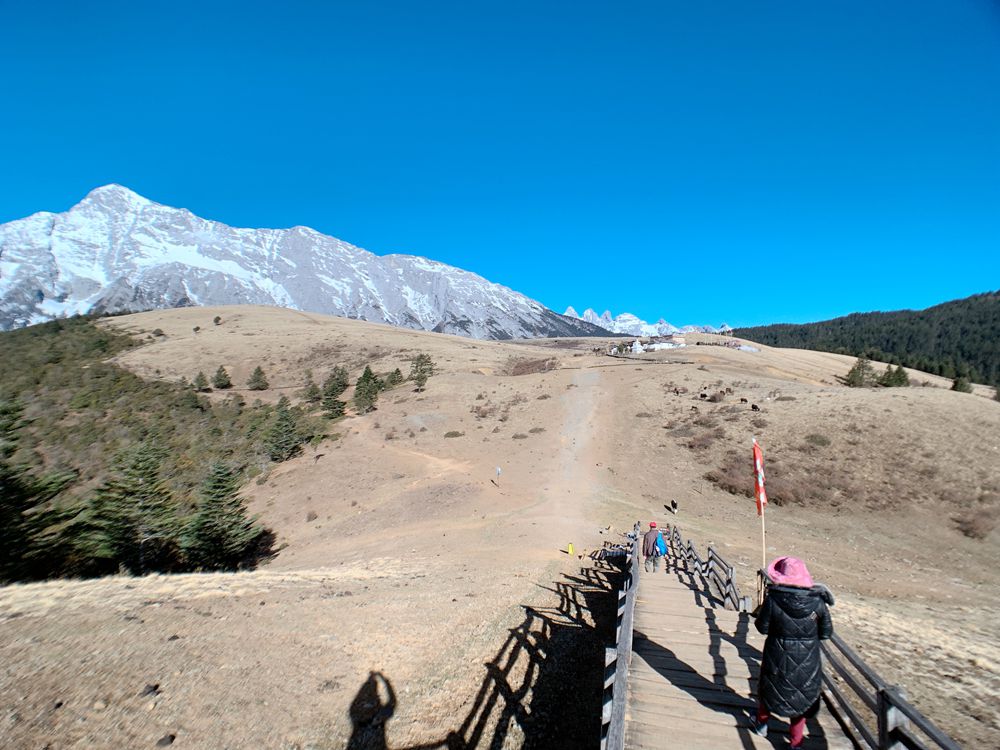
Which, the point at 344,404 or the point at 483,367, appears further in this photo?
the point at 483,367

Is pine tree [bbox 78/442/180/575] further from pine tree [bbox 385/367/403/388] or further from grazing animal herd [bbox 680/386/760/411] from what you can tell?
grazing animal herd [bbox 680/386/760/411]

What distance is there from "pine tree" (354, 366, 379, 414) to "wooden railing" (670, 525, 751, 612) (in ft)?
113

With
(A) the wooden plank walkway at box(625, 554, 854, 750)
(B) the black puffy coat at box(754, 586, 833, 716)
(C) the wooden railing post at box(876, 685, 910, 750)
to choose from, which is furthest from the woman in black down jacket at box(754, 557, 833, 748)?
(A) the wooden plank walkway at box(625, 554, 854, 750)

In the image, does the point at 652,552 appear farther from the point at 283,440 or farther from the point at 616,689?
the point at 283,440

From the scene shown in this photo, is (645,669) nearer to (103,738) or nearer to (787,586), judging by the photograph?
(787,586)

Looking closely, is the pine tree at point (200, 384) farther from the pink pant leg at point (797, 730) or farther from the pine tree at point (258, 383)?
the pink pant leg at point (797, 730)

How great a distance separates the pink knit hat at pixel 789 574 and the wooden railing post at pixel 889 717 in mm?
1180

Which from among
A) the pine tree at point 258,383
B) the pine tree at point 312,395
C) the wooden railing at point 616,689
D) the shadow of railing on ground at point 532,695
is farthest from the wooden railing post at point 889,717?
the pine tree at point 258,383

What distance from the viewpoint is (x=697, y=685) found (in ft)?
21.9

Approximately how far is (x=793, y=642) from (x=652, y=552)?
1012 centimetres

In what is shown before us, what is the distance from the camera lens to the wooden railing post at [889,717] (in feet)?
15.1

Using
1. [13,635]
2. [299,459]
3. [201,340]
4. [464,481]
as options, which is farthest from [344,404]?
[201,340]

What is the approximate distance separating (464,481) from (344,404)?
71.1 feet

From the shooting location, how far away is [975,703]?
837 centimetres
